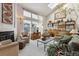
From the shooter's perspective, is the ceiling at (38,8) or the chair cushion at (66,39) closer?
the chair cushion at (66,39)

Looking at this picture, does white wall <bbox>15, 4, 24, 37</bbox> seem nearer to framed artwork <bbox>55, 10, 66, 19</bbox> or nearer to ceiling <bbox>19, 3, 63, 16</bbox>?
ceiling <bbox>19, 3, 63, 16</bbox>

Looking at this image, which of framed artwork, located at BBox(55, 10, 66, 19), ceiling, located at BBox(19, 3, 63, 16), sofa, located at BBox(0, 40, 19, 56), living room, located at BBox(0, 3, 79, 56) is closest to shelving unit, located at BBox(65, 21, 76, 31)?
living room, located at BBox(0, 3, 79, 56)

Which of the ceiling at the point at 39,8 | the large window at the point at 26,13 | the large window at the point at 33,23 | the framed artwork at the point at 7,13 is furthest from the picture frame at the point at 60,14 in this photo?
the framed artwork at the point at 7,13

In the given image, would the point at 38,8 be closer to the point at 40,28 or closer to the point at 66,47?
the point at 40,28

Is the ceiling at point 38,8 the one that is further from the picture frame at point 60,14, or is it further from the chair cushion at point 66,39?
the chair cushion at point 66,39

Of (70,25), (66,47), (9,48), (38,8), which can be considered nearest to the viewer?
(9,48)

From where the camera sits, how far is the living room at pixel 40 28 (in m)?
3.23

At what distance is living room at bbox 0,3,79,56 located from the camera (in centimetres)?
323

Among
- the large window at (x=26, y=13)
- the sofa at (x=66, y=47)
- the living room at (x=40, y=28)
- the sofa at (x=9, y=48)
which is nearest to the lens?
the sofa at (x=9, y=48)

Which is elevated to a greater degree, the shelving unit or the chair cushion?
the shelving unit

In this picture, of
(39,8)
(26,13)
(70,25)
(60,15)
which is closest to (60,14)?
(60,15)

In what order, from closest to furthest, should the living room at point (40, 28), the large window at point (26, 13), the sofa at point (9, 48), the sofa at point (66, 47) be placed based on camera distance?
the sofa at point (9, 48) < the sofa at point (66, 47) < the living room at point (40, 28) < the large window at point (26, 13)

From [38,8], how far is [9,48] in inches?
47.5

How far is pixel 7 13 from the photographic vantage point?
3.34 metres
